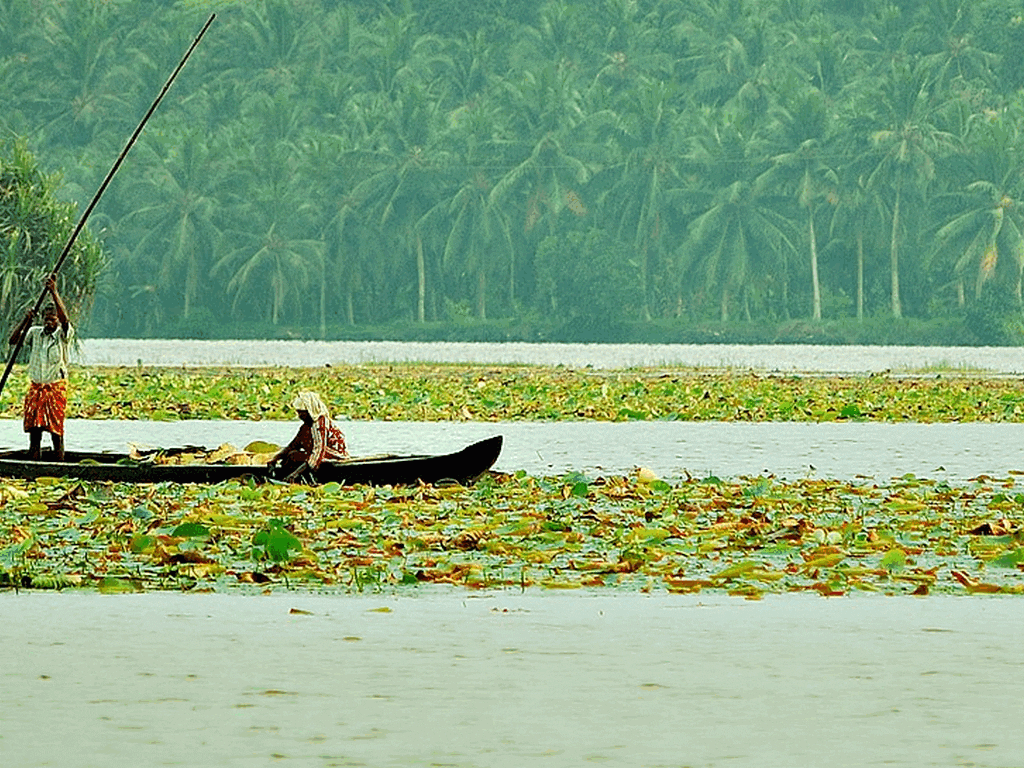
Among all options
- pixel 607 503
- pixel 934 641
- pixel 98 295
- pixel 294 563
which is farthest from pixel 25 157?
pixel 98 295

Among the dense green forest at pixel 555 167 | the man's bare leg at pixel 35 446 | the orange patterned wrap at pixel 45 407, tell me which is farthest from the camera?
the dense green forest at pixel 555 167

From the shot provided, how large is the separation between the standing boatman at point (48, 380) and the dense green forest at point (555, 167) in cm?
6827

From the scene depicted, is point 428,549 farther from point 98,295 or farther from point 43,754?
point 98,295

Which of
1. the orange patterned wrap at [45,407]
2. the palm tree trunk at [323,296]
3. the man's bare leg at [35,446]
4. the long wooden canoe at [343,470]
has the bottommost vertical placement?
the long wooden canoe at [343,470]

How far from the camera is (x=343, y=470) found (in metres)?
16.6

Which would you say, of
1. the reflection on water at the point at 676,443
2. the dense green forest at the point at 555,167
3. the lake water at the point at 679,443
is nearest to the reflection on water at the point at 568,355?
the dense green forest at the point at 555,167

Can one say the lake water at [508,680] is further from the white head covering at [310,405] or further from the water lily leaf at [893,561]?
the white head covering at [310,405]

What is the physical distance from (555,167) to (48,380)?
2943 inches

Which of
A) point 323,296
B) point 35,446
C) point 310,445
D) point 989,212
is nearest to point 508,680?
point 310,445

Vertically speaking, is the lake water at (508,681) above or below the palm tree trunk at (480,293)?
below

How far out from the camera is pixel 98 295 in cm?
9219

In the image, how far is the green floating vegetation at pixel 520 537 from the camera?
11.2 metres

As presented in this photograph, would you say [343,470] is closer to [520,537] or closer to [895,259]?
[520,537]

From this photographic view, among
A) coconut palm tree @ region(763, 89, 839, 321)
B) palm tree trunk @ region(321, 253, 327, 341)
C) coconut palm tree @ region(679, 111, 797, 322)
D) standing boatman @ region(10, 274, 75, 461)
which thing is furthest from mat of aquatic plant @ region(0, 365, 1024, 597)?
palm tree trunk @ region(321, 253, 327, 341)
